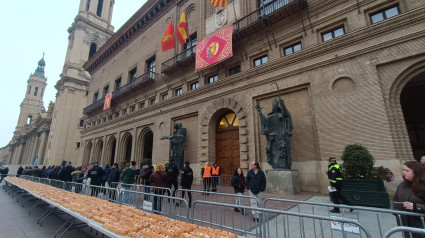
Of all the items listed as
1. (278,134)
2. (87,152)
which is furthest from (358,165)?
(87,152)

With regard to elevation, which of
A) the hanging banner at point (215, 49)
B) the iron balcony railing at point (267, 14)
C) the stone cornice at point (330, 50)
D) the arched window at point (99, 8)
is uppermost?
the arched window at point (99, 8)

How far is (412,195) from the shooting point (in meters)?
2.79

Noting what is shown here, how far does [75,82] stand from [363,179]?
5243cm

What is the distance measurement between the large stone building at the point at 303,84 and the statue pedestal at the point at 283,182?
1.14 meters

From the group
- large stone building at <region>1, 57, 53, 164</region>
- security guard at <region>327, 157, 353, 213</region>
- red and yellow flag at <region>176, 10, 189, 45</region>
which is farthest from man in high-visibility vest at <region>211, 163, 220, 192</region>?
large stone building at <region>1, 57, 53, 164</region>

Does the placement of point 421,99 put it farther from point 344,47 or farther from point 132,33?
point 132,33

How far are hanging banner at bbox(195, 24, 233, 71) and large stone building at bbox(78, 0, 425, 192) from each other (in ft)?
2.66

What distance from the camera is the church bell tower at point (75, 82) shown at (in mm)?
40219

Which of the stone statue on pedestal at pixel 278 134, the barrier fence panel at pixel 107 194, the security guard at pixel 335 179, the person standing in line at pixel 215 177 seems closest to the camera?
the security guard at pixel 335 179

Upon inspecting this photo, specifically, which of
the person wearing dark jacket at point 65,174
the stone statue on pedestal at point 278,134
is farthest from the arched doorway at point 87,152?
the stone statue on pedestal at point 278,134

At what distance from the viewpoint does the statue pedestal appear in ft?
30.1

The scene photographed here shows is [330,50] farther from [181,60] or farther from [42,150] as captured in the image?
[42,150]

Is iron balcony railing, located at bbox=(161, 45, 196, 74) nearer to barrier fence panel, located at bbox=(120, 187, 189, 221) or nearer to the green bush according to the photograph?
barrier fence panel, located at bbox=(120, 187, 189, 221)

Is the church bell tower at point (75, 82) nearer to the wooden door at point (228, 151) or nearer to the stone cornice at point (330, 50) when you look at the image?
the stone cornice at point (330, 50)
